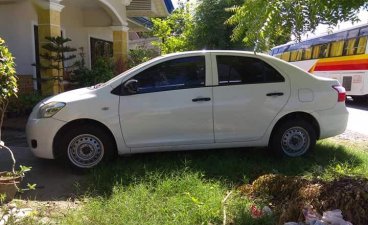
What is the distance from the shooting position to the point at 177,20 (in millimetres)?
29078

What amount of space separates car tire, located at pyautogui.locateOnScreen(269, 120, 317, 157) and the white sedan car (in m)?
0.01

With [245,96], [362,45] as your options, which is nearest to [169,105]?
[245,96]

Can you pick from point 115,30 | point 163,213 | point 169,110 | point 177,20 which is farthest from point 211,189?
point 177,20

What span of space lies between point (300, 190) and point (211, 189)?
101 cm

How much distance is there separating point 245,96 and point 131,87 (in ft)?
5.32

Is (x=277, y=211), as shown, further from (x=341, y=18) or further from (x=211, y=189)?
(x=341, y=18)

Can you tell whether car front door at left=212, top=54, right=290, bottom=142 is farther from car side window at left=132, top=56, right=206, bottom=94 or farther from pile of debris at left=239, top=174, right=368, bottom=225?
pile of debris at left=239, top=174, right=368, bottom=225

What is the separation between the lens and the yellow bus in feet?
52.2

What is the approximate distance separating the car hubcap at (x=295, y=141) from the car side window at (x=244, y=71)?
790 mm

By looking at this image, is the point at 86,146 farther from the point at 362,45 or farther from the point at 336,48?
the point at 336,48

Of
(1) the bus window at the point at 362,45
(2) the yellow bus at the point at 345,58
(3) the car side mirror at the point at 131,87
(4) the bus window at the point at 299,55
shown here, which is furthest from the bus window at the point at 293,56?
(3) the car side mirror at the point at 131,87

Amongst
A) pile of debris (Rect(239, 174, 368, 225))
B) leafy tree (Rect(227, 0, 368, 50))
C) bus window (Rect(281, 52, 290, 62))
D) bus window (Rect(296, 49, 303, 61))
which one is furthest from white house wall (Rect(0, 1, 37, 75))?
bus window (Rect(281, 52, 290, 62))

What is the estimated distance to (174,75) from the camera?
619cm

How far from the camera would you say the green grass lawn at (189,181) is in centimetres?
415
